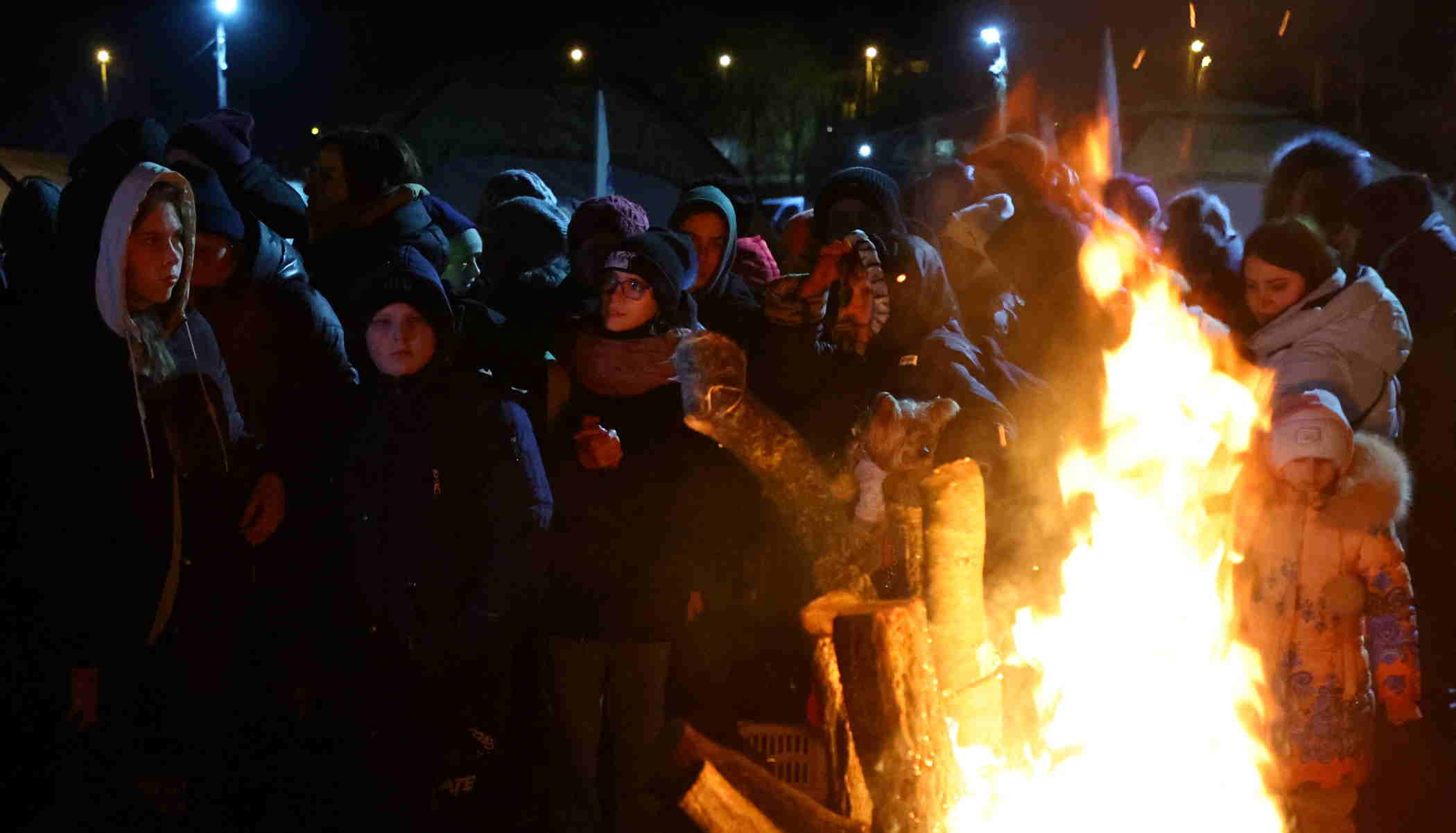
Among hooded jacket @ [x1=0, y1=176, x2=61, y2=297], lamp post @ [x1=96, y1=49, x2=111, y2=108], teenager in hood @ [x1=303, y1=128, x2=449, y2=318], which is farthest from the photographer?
lamp post @ [x1=96, y1=49, x2=111, y2=108]

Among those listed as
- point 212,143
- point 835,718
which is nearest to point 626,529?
point 835,718

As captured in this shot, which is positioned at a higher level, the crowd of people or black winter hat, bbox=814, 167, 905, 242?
black winter hat, bbox=814, 167, 905, 242

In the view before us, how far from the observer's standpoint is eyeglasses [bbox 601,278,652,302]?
3986mm

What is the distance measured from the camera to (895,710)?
305 centimetres

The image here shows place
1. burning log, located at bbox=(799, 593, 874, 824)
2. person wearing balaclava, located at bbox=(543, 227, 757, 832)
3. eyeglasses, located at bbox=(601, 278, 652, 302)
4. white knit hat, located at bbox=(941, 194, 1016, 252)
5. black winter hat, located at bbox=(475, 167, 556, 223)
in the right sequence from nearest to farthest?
1. burning log, located at bbox=(799, 593, 874, 824)
2. person wearing balaclava, located at bbox=(543, 227, 757, 832)
3. eyeglasses, located at bbox=(601, 278, 652, 302)
4. white knit hat, located at bbox=(941, 194, 1016, 252)
5. black winter hat, located at bbox=(475, 167, 556, 223)

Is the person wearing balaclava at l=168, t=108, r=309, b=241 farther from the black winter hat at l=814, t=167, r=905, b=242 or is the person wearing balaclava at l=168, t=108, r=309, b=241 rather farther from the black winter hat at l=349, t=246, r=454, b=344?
the black winter hat at l=814, t=167, r=905, b=242

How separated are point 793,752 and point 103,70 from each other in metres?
31.4

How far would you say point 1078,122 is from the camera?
7.43m

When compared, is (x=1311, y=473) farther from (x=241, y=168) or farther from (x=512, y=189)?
(x=241, y=168)

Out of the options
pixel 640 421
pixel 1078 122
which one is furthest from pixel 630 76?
pixel 640 421

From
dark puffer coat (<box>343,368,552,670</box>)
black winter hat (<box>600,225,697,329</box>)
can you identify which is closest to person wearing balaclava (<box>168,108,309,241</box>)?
dark puffer coat (<box>343,368,552,670</box>)

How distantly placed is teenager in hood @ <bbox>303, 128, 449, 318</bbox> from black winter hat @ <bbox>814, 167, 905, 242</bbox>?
6.08 ft

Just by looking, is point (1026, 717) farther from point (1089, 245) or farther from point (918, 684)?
point (1089, 245)

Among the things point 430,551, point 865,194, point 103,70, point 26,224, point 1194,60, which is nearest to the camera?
point 430,551
